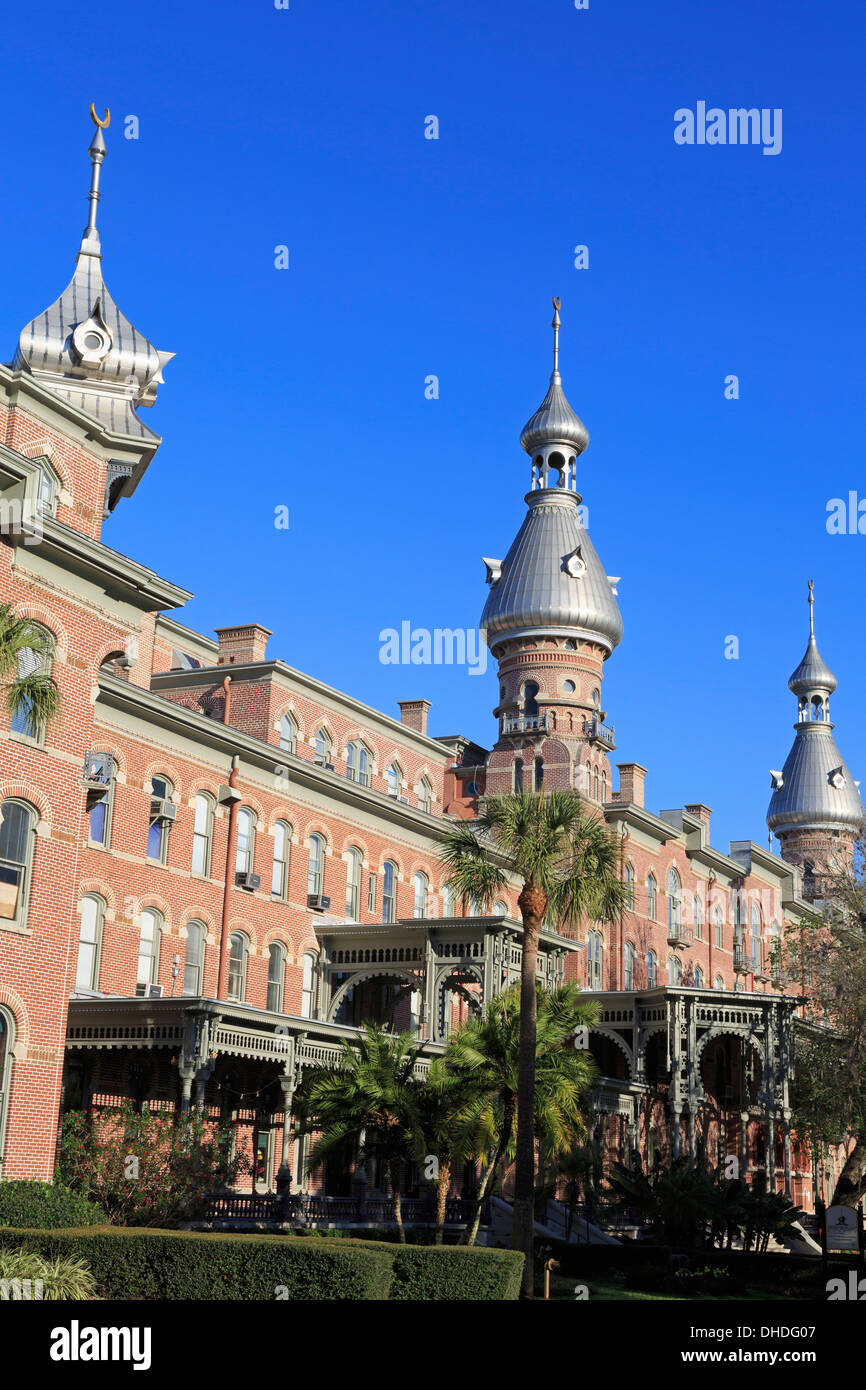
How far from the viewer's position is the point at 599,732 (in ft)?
220

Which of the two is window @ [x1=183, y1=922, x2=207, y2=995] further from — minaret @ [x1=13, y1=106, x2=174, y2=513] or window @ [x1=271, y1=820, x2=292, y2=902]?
minaret @ [x1=13, y1=106, x2=174, y2=513]

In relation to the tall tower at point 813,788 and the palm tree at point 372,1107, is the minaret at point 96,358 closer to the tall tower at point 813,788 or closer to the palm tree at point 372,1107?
the palm tree at point 372,1107

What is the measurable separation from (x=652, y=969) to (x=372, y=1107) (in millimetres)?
35065

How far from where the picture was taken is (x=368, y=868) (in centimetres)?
4678

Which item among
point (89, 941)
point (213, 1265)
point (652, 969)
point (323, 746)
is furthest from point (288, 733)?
point (213, 1265)

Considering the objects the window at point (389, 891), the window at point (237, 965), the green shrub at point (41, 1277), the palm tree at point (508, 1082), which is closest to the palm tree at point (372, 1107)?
the palm tree at point (508, 1082)

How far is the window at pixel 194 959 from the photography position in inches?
1511

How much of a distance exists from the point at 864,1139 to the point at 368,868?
17.5 meters

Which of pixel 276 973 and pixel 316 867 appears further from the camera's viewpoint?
pixel 316 867

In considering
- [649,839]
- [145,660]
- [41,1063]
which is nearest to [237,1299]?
[41,1063]

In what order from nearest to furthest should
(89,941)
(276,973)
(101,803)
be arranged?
(89,941) < (101,803) < (276,973)

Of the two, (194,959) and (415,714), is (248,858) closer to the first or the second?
(194,959)

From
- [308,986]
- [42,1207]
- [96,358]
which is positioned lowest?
[42,1207]
